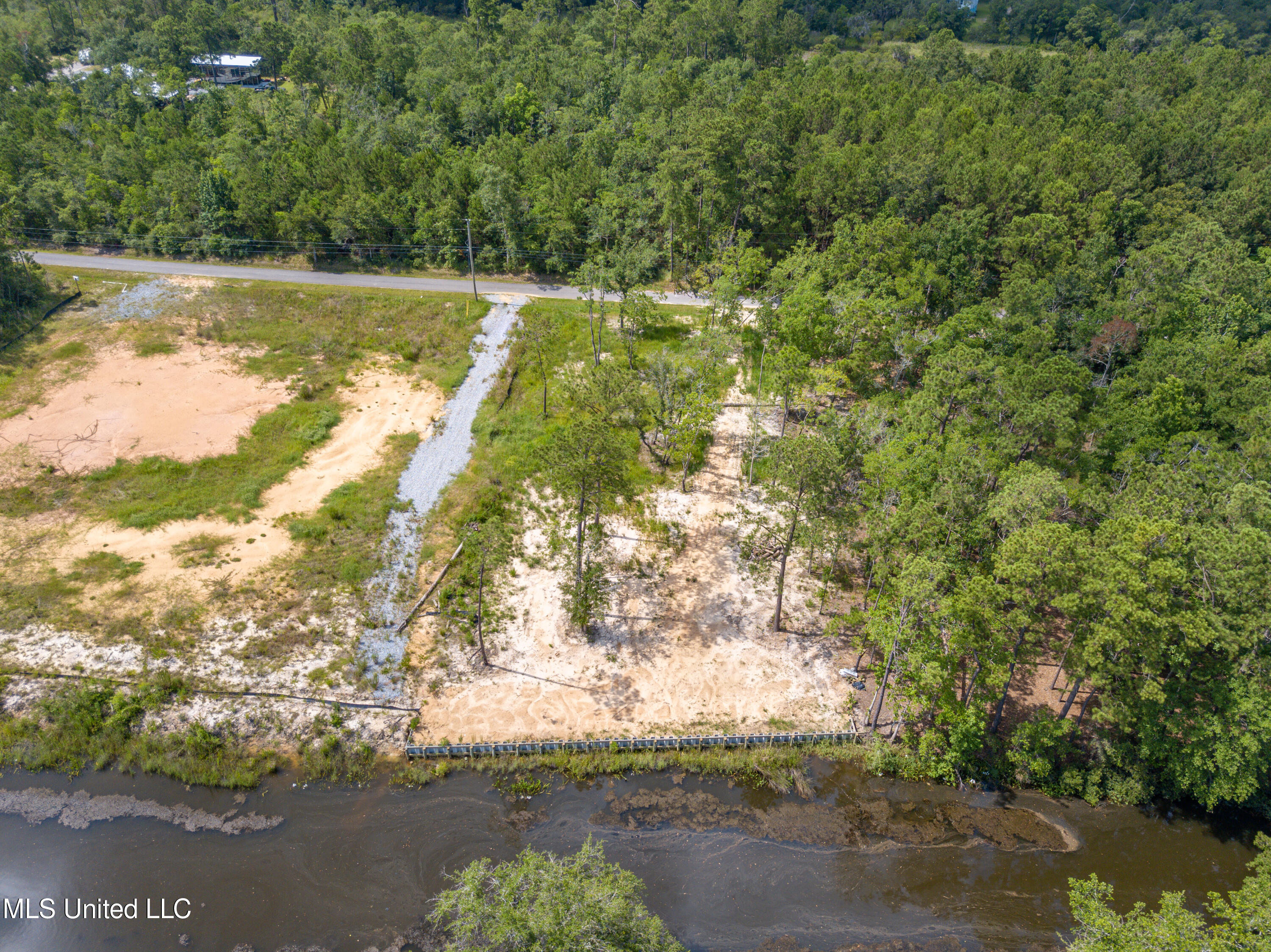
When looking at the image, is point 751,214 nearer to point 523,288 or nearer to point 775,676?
point 523,288

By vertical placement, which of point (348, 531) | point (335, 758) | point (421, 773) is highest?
point (348, 531)

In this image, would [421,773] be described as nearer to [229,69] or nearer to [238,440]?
[238,440]

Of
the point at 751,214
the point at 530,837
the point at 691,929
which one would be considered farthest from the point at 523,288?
the point at 691,929

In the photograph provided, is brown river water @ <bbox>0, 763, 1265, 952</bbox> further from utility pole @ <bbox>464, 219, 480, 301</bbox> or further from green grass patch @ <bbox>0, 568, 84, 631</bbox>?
utility pole @ <bbox>464, 219, 480, 301</bbox>

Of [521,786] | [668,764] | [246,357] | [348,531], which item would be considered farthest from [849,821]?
[246,357]

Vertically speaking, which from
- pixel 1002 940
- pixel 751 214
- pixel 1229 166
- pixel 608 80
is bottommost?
pixel 1002 940
